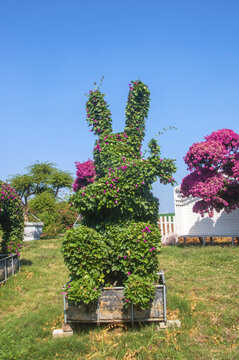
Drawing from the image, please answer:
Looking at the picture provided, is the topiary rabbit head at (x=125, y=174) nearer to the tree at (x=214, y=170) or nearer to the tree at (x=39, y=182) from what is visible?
the tree at (x=214, y=170)

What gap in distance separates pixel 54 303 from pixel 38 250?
6.68 m

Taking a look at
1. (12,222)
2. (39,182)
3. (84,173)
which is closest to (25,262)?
(12,222)

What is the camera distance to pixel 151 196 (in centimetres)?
644

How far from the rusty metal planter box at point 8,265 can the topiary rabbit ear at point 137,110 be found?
517 cm

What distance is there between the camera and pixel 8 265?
30.6 feet

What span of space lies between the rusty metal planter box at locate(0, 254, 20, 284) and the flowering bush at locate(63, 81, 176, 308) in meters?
3.88

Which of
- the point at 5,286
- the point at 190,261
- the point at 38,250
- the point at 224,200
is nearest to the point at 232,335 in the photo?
the point at 190,261

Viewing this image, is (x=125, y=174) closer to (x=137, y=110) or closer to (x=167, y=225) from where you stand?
(x=137, y=110)

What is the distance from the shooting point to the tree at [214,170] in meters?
11.6

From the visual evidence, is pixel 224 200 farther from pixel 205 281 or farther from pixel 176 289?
pixel 176 289

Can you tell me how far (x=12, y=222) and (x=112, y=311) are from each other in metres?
5.57

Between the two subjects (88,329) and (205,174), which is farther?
(205,174)

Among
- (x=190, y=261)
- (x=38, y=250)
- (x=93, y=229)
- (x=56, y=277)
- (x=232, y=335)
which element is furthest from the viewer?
(x=38, y=250)

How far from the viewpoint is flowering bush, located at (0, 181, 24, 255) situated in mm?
9469
